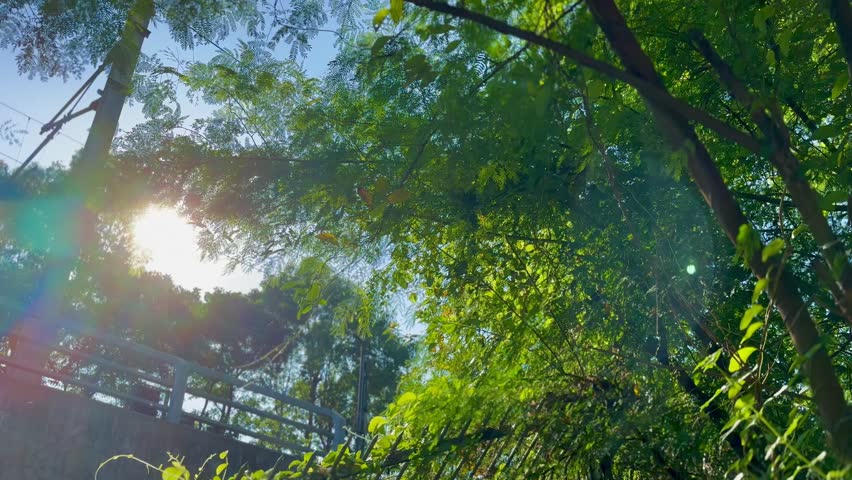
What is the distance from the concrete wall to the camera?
5.08 meters

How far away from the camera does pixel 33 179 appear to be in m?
7.38

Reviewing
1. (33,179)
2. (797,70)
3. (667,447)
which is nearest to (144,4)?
(667,447)

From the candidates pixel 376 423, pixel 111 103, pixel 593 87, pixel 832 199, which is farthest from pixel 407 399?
pixel 111 103

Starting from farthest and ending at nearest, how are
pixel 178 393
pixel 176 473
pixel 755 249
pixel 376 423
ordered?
pixel 178 393
pixel 376 423
pixel 176 473
pixel 755 249

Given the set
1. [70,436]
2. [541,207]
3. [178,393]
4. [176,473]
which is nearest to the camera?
[176,473]

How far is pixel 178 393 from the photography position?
20.2ft

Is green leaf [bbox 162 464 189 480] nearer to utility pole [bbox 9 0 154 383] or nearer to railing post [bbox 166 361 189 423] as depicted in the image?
utility pole [bbox 9 0 154 383]

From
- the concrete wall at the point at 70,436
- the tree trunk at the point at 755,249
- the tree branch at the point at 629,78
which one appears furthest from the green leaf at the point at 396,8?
the concrete wall at the point at 70,436

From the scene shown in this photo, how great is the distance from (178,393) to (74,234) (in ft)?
4.82

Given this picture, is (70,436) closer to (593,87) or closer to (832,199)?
(593,87)

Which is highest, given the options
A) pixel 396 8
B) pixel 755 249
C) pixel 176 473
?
pixel 396 8

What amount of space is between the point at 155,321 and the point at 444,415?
59.2ft

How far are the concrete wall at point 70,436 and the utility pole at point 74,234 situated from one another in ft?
0.67

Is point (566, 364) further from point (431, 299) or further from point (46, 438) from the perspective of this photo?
point (46, 438)
